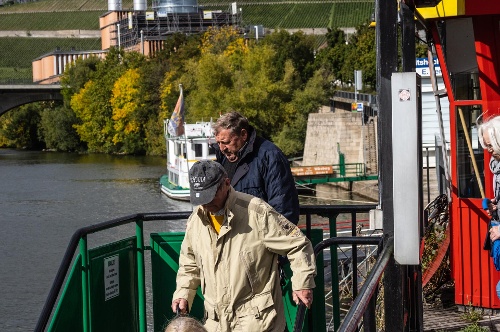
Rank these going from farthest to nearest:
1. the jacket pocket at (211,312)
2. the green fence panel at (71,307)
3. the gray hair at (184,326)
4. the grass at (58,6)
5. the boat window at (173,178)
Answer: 1. the grass at (58,6)
2. the boat window at (173,178)
3. the green fence panel at (71,307)
4. the jacket pocket at (211,312)
5. the gray hair at (184,326)

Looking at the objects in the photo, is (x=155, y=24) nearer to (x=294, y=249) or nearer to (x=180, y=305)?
(x=180, y=305)

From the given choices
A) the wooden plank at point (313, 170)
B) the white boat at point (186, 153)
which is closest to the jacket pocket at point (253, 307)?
the white boat at point (186, 153)

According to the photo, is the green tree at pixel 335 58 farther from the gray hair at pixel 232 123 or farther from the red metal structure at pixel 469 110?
the gray hair at pixel 232 123

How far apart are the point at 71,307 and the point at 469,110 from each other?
3285 millimetres

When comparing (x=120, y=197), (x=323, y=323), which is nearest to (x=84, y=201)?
(x=120, y=197)

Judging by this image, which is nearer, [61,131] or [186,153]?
[186,153]

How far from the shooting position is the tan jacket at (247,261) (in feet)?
15.0

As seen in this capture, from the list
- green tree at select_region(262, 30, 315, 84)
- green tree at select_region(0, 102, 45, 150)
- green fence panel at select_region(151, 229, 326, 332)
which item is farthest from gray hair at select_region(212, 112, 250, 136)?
Answer: green tree at select_region(0, 102, 45, 150)

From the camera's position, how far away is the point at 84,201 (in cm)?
3834

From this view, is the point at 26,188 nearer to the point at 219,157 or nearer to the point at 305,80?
the point at 305,80

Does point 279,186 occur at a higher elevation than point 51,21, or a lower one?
lower

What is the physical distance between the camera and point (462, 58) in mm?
7617

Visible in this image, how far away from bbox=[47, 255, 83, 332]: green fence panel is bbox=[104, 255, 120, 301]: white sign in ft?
0.88

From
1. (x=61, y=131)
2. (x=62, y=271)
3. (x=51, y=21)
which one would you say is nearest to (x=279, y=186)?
(x=62, y=271)
